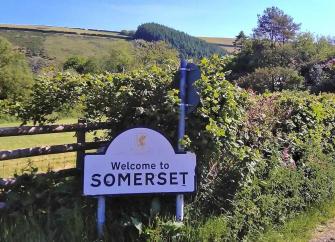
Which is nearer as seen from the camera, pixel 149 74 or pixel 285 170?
pixel 149 74

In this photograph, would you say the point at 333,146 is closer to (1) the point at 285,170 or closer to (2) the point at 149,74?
(1) the point at 285,170

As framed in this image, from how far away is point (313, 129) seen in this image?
8.56 meters

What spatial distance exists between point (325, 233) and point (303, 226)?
300mm

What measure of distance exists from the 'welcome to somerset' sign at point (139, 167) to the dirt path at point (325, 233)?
2235mm

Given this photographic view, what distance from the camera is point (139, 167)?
5.32 meters

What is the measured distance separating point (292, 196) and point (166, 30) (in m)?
168

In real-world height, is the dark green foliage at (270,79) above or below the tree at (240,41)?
below

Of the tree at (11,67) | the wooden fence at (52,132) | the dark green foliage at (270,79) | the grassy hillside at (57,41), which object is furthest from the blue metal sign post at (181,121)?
the grassy hillside at (57,41)

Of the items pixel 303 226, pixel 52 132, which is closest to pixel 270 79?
pixel 303 226

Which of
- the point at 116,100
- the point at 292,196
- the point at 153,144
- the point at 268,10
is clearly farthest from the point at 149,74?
the point at 268,10

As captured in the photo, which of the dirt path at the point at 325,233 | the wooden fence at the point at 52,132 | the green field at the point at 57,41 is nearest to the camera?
the wooden fence at the point at 52,132

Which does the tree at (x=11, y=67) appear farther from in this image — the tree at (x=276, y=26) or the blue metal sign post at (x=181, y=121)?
the blue metal sign post at (x=181, y=121)

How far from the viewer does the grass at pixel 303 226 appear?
20.8 ft

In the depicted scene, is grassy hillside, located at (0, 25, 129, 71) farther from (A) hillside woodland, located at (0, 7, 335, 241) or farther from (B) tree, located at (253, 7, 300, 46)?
(A) hillside woodland, located at (0, 7, 335, 241)
